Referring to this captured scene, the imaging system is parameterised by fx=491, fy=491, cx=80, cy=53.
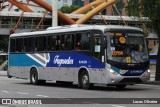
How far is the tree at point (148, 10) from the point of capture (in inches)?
1153

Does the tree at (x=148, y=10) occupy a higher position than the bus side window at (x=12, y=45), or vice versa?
the tree at (x=148, y=10)

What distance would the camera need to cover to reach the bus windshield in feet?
74.2

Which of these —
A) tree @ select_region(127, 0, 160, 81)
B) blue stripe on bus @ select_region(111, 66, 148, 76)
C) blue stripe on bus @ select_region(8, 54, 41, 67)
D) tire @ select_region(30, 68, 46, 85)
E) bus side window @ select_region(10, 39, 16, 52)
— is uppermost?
tree @ select_region(127, 0, 160, 81)

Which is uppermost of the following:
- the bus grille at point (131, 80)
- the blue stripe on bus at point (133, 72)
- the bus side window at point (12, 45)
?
the bus side window at point (12, 45)

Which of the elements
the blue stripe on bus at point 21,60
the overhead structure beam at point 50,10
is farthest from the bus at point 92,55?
the overhead structure beam at point 50,10

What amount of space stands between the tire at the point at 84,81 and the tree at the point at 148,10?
279 inches

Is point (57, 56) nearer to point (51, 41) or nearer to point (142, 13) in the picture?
point (51, 41)

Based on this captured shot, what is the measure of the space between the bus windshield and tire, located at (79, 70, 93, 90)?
2.02m

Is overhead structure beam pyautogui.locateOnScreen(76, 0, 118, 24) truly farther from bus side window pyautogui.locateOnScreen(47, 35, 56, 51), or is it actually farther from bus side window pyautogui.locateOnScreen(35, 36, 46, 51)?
bus side window pyautogui.locateOnScreen(47, 35, 56, 51)

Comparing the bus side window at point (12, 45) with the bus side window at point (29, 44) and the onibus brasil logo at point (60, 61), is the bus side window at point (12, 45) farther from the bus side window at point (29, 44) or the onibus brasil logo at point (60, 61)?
the onibus brasil logo at point (60, 61)

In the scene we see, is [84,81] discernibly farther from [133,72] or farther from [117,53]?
[133,72]

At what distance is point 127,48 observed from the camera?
22.8 metres

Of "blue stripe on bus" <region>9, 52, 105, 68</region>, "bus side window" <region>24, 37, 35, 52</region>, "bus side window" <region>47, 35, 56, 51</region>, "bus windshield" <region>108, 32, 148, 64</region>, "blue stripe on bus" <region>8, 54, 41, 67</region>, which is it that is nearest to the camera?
"bus windshield" <region>108, 32, 148, 64</region>

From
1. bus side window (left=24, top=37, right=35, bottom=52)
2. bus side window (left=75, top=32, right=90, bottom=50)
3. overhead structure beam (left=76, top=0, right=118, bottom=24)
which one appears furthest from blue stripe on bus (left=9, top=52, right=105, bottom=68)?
overhead structure beam (left=76, top=0, right=118, bottom=24)
